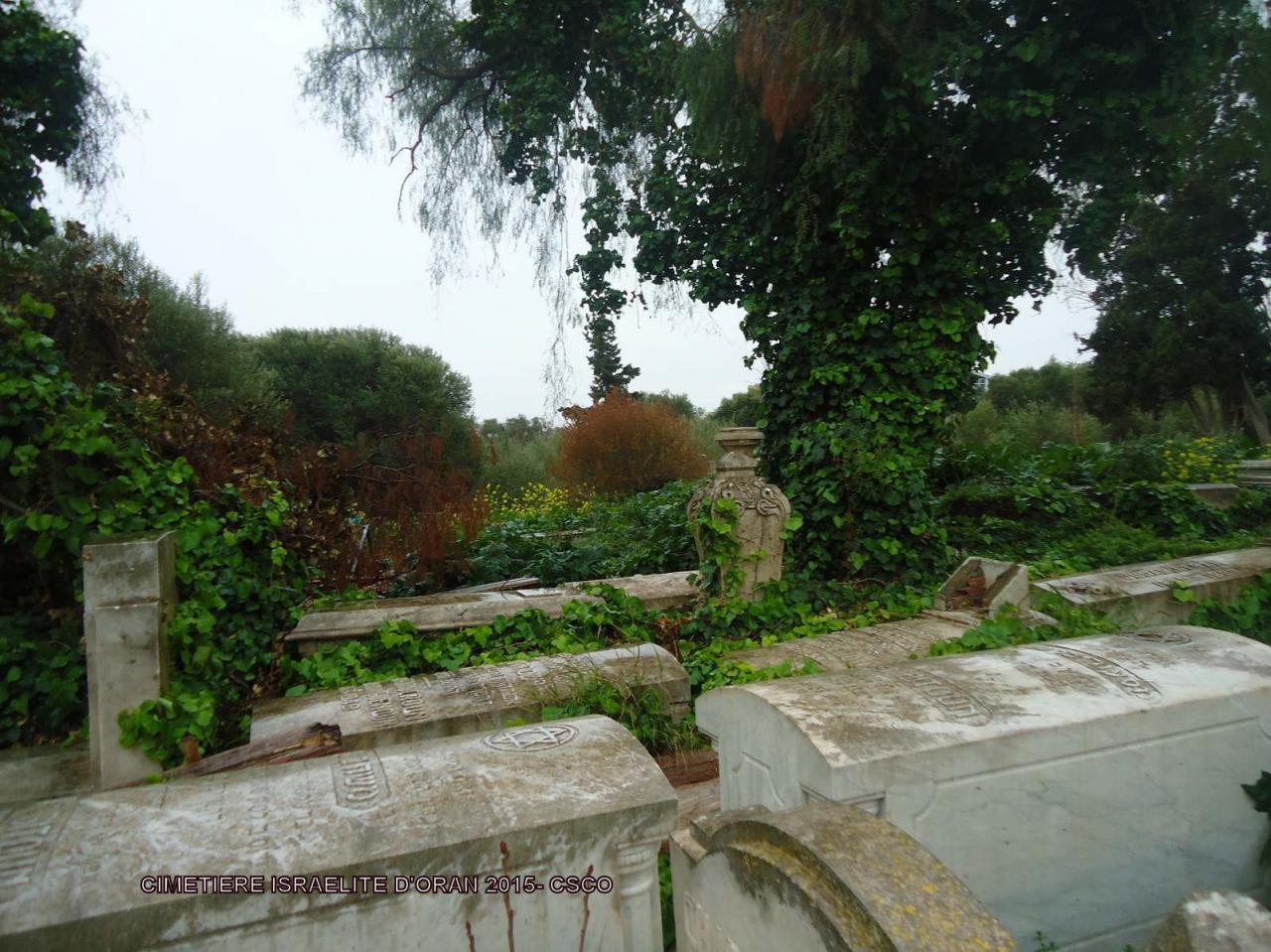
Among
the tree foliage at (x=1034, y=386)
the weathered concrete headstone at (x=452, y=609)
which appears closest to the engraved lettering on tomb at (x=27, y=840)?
the weathered concrete headstone at (x=452, y=609)

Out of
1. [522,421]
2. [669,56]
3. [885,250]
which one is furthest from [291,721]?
[522,421]

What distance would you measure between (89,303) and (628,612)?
172 inches

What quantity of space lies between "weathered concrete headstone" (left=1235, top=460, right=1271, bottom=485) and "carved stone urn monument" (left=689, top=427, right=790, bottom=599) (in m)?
7.08

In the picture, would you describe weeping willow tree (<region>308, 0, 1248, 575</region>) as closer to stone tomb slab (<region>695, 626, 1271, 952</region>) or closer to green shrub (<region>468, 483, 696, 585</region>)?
green shrub (<region>468, 483, 696, 585</region>)

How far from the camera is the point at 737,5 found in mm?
6195

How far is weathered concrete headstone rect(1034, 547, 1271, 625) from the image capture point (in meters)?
4.76

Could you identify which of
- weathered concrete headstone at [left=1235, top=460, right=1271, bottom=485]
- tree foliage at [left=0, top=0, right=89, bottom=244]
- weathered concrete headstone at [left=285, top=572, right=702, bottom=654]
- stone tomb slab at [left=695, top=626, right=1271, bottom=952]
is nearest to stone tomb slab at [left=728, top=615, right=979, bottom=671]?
weathered concrete headstone at [left=285, top=572, right=702, bottom=654]

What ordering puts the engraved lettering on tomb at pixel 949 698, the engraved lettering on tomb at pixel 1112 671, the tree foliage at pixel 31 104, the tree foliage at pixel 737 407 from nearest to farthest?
the engraved lettering on tomb at pixel 949 698
the engraved lettering on tomb at pixel 1112 671
the tree foliage at pixel 31 104
the tree foliage at pixel 737 407

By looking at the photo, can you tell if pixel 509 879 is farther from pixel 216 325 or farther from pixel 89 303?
pixel 216 325

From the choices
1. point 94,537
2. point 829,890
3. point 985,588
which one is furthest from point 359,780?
point 985,588

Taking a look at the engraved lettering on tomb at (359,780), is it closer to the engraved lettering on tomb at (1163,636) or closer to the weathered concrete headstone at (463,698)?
the weathered concrete headstone at (463,698)

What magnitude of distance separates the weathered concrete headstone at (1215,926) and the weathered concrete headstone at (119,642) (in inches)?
140

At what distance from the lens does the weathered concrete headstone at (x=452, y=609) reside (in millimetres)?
4441

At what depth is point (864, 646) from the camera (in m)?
4.29
